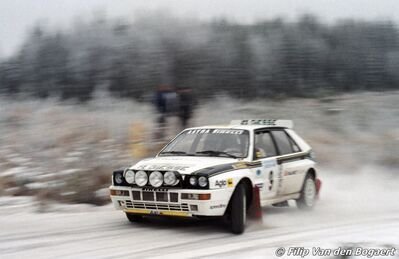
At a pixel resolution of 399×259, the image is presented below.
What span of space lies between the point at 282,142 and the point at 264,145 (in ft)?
2.31

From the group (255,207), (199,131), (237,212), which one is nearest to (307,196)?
(255,207)

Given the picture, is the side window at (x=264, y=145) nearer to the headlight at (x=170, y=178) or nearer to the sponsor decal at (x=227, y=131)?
the sponsor decal at (x=227, y=131)

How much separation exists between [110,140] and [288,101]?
44.2 feet

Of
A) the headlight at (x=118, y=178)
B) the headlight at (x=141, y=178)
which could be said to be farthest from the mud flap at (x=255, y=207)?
the headlight at (x=118, y=178)

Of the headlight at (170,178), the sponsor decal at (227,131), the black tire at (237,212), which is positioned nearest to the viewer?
the headlight at (170,178)

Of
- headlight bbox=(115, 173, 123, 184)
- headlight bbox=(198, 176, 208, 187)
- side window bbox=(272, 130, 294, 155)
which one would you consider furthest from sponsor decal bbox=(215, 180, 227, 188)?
Result: side window bbox=(272, 130, 294, 155)

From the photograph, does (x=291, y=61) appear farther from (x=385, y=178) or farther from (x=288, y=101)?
(x=385, y=178)

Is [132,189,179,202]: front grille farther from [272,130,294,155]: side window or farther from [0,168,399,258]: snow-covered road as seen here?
[272,130,294,155]: side window

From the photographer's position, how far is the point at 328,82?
101ft

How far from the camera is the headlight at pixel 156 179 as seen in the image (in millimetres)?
7452

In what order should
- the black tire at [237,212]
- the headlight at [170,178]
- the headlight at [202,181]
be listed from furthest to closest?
the black tire at [237,212]
the headlight at [170,178]
the headlight at [202,181]

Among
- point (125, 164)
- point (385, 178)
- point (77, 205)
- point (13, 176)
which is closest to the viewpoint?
point (77, 205)

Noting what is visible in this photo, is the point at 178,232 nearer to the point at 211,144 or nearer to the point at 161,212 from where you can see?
the point at 161,212

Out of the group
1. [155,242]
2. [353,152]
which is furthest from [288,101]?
[155,242]
